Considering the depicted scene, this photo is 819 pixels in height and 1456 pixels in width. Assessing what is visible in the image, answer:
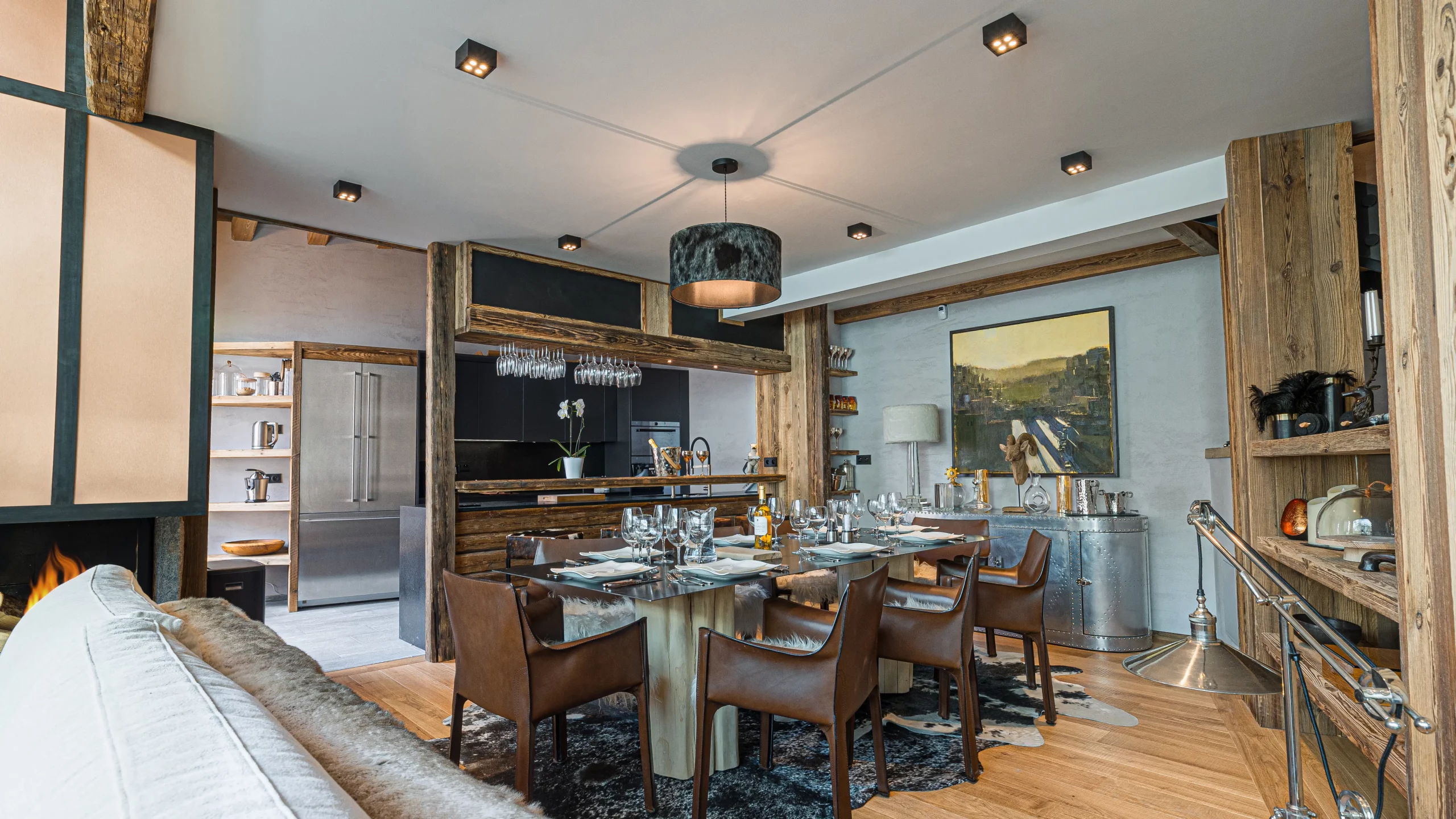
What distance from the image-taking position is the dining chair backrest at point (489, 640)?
7.45 feet

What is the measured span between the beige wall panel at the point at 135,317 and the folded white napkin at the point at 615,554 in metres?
1.67

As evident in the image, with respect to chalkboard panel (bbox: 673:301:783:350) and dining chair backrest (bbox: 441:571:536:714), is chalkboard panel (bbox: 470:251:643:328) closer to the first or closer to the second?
chalkboard panel (bbox: 673:301:783:350)

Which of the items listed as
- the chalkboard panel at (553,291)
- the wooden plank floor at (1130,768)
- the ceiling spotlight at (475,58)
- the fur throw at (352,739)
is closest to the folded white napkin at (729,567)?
the wooden plank floor at (1130,768)

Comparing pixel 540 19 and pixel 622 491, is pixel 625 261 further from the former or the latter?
pixel 540 19

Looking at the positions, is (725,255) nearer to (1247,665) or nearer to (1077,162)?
(1077,162)

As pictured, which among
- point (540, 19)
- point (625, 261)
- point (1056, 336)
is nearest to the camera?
point (540, 19)

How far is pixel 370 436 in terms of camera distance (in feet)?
22.2

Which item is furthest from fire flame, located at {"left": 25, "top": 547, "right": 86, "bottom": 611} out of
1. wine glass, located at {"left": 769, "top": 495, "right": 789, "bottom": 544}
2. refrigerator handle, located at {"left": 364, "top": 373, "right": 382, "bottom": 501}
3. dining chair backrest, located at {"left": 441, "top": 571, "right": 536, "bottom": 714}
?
refrigerator handle, located at {"left": 364, "top": 373, "right": 382, "bottom": 501}

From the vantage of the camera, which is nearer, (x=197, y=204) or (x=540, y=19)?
(x=540, y=19)

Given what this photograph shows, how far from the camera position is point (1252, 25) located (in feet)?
8.43

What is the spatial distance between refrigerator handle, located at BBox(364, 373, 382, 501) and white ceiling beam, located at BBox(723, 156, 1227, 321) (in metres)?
3.70

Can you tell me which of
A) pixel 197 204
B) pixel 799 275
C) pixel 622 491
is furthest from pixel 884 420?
pixel 197 204

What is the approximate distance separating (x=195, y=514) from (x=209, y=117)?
1630 mm

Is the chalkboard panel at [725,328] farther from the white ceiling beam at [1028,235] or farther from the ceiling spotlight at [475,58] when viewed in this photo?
the ceiling spotlight at [475,58]
